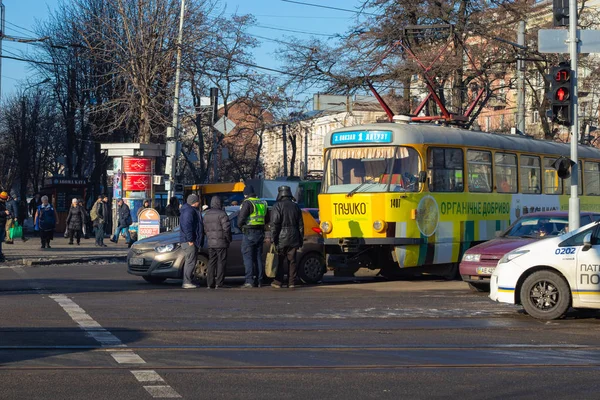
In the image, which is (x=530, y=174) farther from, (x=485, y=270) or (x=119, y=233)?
(x=119, y=233)

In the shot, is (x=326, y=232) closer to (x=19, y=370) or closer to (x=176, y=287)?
(x=176, y=287)

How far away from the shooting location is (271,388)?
25.2ft

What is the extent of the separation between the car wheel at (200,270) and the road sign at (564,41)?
764 centimetres

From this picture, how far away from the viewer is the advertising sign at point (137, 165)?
29.9 meters

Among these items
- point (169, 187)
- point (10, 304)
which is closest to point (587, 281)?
point (10, 304)

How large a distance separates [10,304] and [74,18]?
39.3 meters

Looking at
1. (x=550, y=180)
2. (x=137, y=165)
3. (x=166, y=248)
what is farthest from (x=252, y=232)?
(x=137, y=165)

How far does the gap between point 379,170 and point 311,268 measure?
7.70 ft

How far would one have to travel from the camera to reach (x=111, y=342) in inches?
398

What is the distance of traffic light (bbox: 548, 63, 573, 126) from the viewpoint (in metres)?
18.0

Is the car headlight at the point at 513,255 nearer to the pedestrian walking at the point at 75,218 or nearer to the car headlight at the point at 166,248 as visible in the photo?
the car headlight at the point at 166,248

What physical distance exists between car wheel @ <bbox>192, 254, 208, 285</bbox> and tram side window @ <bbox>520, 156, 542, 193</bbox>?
26.4ft

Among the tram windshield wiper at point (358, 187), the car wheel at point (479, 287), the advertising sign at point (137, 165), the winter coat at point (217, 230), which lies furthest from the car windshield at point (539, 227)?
the advertising sign at point (137, 165)

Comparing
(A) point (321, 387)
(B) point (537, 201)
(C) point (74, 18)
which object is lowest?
(A) point (321, 387)
